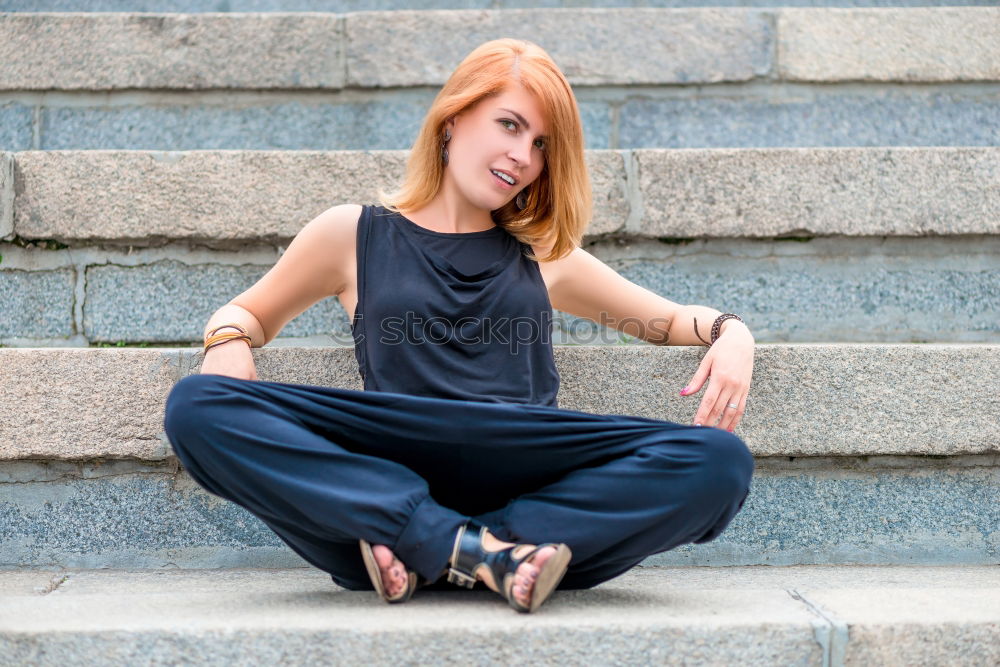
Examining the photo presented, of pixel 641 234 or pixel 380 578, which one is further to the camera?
pixel 641 234

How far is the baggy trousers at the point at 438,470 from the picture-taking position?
1756mm

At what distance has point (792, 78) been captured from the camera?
137 inches

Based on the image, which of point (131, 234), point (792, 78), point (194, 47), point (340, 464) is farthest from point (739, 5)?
point (340, 464)

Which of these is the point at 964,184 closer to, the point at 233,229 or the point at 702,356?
the point at 702,356

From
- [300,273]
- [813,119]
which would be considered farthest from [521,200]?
[813,119]

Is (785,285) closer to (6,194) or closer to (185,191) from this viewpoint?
(185,191)

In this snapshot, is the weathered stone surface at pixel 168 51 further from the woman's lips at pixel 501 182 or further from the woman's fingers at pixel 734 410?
the woman's fingers at pixel 734 410

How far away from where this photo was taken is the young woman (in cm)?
176

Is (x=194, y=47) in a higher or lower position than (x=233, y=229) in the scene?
higher

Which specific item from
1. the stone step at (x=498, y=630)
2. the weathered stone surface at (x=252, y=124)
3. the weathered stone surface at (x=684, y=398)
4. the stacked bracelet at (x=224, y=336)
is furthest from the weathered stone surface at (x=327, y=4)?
the stone step at (x=498, y=630)

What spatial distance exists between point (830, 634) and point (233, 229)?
1.97 m

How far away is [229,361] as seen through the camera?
205 centimetres

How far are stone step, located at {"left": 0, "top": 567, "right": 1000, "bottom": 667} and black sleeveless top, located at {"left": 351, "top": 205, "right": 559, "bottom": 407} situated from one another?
0.47m

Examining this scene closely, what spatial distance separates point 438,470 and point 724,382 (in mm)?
675
